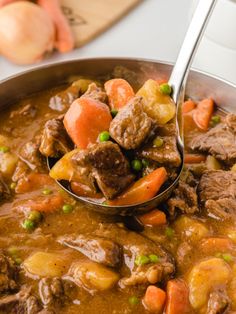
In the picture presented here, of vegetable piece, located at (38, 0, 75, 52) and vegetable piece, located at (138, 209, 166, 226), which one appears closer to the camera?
vegetable piece, located at (138, 209, 166, 226)

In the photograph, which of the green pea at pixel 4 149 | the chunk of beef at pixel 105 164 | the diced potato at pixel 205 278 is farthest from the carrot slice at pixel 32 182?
the diced potato at pixel 205 278

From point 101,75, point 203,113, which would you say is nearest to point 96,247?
point 203,113

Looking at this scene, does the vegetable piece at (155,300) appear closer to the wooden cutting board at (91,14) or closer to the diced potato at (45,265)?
the diced potato at (45,265)

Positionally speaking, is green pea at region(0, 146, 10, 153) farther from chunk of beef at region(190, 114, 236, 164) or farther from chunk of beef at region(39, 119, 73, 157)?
chunk of beef at region(190, 114, 236, 164)

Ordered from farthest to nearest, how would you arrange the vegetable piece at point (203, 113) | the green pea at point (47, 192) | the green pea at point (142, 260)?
the vegetable piece at point (203, 113) → the green pea at point (47, 192) → the green pea at point (142, 260)

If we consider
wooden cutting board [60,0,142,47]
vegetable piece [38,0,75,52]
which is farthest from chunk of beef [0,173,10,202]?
wooden cutting board [60,0,142,47]
